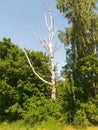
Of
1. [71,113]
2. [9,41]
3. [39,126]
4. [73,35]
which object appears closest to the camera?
[39,126]

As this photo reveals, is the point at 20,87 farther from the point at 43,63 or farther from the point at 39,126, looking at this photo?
the point at 39,126

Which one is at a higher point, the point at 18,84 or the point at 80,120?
the point at 18,84

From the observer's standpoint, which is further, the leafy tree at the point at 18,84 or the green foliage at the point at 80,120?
the leafy tree at the point at 18,84

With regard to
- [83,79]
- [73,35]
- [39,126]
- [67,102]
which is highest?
[73,35]

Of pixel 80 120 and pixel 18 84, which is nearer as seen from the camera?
pixel 80 120

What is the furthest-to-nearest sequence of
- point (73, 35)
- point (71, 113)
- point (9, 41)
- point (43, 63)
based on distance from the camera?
1. point (9, 41)
2. point (43, 63)
3. point (73, 35)
4. point (71, 113)

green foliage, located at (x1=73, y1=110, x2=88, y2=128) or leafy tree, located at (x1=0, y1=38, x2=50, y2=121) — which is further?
leafy tree, located at (x1=0, y1=38, x2=50, y2=121)

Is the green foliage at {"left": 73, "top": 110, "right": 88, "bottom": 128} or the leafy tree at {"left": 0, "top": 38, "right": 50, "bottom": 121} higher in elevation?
the leafy tree at {"left": 0, "top": 38, "right": 50, "bottom": 121}

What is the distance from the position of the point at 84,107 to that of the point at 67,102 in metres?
2.00

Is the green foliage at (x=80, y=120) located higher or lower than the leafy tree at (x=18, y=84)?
lower

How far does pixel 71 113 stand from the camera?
1133 inches

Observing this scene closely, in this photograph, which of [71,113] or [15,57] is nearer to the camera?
[71,113]

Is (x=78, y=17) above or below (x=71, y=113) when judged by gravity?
above

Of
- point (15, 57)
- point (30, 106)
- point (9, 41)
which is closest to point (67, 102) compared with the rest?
point (30, 106)
